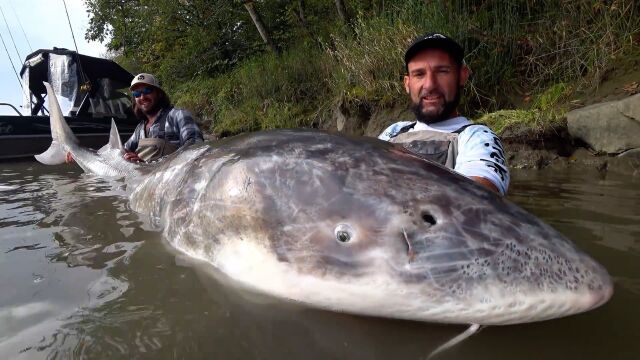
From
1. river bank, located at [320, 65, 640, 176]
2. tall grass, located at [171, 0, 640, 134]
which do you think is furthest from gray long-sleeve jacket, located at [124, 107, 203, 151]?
river bank, located at [320, 65, 640, 176]

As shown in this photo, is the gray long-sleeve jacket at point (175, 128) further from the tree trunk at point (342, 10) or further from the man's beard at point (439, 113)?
the tree trunk at point (342, 10)

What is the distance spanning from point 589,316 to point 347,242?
788 millimetres

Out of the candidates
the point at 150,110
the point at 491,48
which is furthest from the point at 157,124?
the point at 491,48

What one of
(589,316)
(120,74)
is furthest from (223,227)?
(120,74)

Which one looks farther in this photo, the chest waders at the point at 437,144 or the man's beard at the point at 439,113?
the man's beard at the point at 439,113

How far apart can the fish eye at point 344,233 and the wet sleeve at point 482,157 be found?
934 millimetres

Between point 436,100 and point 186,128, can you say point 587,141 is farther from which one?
point 186,128

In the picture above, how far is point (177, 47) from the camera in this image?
50.9 ft

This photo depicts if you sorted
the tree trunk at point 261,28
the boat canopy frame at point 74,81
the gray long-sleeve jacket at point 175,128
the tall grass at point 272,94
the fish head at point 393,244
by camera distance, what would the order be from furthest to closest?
the tree trunk at point 261,28 < the boat canopy frame at point 74,81 < the tall grass at point 272,94 < the gray long-sleeve jacket at point 175,128 < the fish head at point 393,244

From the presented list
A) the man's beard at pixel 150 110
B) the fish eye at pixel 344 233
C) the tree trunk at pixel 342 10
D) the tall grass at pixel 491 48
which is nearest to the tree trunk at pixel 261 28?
the tree trunk at pixel 342 10

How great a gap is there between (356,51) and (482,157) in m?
5.59

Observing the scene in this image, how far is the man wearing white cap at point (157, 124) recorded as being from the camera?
5.15 m

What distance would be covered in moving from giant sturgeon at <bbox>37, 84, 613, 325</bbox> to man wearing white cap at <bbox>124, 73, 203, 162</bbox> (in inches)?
150

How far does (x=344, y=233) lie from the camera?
1.25 meters
